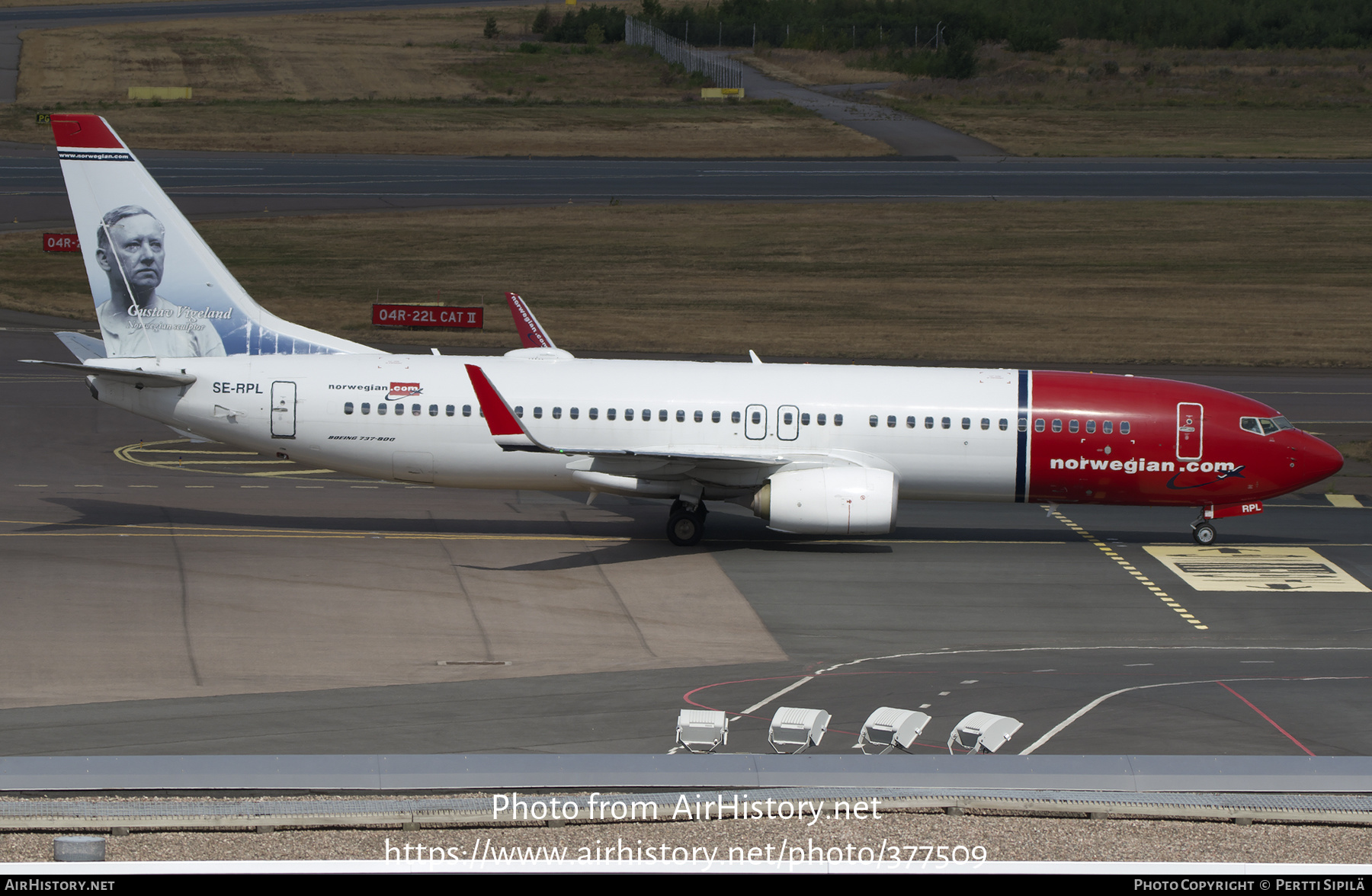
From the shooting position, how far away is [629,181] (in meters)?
96.2

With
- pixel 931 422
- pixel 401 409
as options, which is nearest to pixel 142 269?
pixel 401 409

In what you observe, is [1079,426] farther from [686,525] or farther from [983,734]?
[983,734]

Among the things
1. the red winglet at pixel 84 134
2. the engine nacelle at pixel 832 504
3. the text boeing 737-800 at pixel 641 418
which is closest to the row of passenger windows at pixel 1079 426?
the text boeing 737-800 at pixel 641 418

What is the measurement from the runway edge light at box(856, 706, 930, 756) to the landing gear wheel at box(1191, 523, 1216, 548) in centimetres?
2056

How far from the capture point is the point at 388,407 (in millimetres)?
37062

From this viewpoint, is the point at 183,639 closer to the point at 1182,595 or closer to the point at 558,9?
the point at 1182,595

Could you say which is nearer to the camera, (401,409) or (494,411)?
(494,411)

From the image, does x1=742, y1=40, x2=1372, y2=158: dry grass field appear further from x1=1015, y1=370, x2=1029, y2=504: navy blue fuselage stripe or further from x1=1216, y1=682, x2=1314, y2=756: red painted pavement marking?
x1=1216, y1=682, x2=1314, y2=756: red painted pavement marking

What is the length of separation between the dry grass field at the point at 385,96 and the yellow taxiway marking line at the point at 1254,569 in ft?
245

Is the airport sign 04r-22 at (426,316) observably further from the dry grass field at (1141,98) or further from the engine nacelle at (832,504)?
the dry grass field at (1141,98)

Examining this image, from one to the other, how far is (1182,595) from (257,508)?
24.6 m

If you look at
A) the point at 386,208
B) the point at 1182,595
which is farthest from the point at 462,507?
the point at 386,208

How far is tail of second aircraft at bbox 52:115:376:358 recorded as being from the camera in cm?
3725

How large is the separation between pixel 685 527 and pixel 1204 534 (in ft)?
45.7
